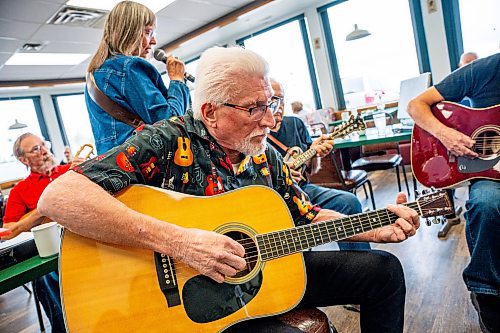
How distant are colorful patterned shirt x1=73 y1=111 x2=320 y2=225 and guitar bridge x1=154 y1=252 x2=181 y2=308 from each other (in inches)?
9.8

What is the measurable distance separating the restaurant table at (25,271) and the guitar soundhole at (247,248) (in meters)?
0.73

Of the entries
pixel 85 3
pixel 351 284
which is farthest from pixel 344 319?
pixel 85 3

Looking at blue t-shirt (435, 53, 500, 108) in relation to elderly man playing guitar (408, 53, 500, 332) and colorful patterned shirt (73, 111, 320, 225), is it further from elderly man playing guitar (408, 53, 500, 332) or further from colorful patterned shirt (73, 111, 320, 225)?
colorful patterned shirt (73, 111, 320, 225)

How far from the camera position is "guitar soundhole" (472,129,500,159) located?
1688mm

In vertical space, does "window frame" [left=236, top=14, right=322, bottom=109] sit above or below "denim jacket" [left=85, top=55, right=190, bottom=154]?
above

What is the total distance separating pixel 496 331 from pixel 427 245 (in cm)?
116

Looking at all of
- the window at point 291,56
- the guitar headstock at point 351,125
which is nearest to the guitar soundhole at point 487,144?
the guitar headstock at point 351,125

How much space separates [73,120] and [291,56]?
6070mm

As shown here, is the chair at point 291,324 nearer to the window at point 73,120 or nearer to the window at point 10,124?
the window at point 10,124

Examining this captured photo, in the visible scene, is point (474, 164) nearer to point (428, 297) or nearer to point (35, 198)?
point (428, 297)

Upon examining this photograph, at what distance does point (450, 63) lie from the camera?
5.61 m

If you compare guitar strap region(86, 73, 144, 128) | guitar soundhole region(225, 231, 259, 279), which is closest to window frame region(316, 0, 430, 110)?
guitar strap region(86, 73, 144, 128)

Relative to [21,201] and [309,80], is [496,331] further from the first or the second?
[309,80]

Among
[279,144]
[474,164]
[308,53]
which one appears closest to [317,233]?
[474,164]
